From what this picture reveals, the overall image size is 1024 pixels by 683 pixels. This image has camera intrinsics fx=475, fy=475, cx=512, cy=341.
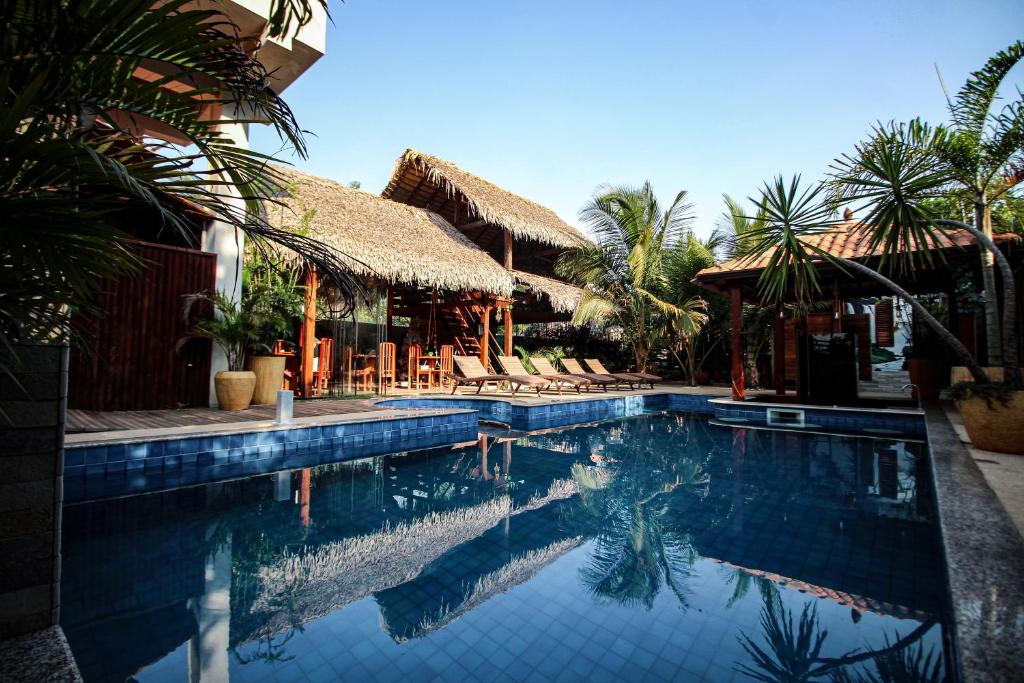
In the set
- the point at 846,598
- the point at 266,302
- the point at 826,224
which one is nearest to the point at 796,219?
the point at 826,224

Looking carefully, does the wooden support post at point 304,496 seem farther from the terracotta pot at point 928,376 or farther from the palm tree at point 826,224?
the terracotta pot at point 928,376

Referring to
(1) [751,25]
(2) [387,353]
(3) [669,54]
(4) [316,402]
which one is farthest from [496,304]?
(1) [751,25]

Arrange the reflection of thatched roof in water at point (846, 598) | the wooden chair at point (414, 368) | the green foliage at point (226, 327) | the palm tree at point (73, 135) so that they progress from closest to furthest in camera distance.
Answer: the palm tree at point (73, 135) → the reflection of thatched roof in water at point (846, 598) → the green foliage at point (226, 327) → the wooden chair at point (414, 368)

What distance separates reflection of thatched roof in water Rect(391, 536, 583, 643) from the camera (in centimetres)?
224

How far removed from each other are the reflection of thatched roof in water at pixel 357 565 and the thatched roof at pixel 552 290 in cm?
966

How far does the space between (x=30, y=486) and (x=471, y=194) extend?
11.6m

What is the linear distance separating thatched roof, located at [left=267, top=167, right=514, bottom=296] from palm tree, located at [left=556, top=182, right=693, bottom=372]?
7.84 ft

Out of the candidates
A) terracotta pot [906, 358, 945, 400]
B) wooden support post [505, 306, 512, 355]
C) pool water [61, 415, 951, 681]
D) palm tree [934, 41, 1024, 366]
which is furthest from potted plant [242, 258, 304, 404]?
terracotta pot [906, 358, 945, 400]

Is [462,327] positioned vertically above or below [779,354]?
above

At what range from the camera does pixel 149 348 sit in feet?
20.0

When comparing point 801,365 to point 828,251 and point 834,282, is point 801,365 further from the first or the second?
point 834,282

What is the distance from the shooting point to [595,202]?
13016mm

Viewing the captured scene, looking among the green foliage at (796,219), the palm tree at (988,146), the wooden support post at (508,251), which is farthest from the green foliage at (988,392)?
the wooden support post at (508,251)

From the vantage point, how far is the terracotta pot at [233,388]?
6031 millimetres
